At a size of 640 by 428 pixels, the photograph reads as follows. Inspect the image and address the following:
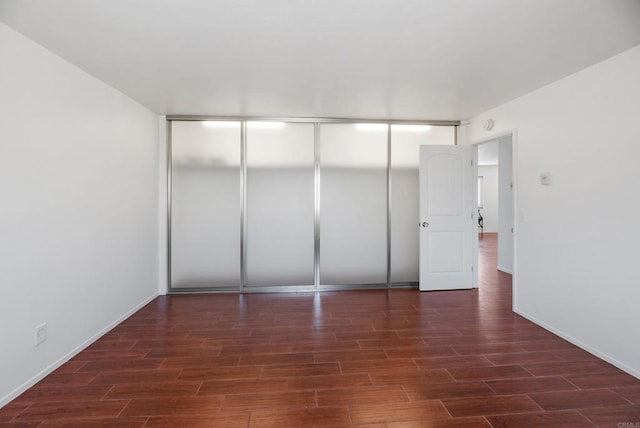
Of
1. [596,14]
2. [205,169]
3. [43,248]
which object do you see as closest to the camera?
[596,14]

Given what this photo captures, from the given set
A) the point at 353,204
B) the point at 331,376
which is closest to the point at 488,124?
the point at 353,204

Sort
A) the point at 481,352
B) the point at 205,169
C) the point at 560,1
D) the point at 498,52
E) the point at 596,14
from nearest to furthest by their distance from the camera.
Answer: the point at 560,1 < the point at 596,14 < the point at 498,52 < the point at 481,352 < the point at 205,169

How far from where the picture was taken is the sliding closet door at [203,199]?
Result: 4277 millimetres

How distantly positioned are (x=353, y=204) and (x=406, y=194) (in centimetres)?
80

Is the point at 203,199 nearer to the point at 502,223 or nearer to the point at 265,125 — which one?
the point at 265,125

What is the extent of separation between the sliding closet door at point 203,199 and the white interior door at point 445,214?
2.59 metres

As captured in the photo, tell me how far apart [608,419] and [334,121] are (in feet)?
12.6

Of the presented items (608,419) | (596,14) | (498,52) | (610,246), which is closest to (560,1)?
(596,14)

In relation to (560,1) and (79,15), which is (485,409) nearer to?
(560,1)

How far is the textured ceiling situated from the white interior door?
42.8 inches

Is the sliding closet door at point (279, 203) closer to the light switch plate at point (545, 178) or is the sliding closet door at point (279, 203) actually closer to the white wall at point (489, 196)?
the light switch plate at point (545, 178)

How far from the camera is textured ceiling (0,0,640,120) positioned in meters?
1.86

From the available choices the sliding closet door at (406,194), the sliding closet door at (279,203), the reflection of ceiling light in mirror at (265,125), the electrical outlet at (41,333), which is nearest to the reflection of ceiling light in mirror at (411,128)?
the sliding closet door at (406,194)

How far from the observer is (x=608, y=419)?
1.84 m
